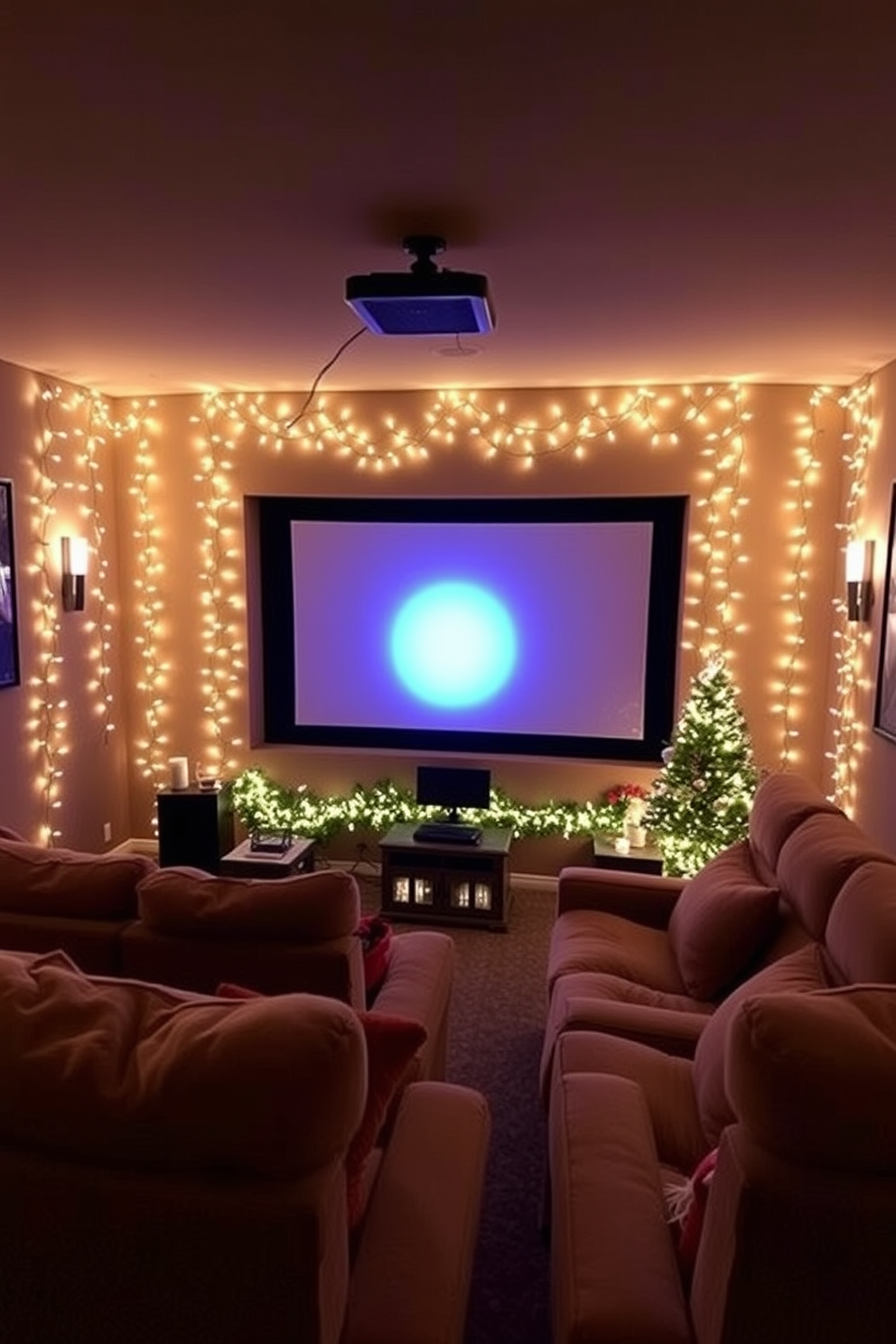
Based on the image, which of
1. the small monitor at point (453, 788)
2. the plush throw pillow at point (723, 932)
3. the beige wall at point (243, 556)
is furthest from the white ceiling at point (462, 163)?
the small monitor at point (453, 788)

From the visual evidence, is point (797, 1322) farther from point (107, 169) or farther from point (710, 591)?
point (710, 591)

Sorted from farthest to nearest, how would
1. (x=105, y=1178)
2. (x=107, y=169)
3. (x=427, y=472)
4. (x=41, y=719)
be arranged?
(x=427, y=472)
(x=41, y=719)
(x=107, y=169)
(x=105, y=1178)

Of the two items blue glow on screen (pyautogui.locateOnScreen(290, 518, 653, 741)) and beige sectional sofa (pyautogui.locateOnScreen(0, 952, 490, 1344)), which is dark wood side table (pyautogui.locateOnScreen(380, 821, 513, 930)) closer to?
blue glow on screen (pyautogui.locateOnScreen(290, 518, 653, 741))

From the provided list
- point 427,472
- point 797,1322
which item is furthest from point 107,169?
point 427,472

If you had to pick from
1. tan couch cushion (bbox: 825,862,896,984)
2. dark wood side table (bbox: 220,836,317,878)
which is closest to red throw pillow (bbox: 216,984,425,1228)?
tan couch cushion (bbox: 825,862,896,984)

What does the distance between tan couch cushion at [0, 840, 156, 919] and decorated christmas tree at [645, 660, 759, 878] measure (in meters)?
2.69

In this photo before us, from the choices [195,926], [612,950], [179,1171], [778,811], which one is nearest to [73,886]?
[195,926]

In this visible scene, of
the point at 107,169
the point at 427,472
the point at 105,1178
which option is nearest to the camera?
the point at 105,1178

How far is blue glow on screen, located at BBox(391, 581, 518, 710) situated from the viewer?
512 centimetres

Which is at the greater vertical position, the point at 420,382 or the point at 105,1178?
the point at 420,382

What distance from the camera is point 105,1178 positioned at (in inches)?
44.9

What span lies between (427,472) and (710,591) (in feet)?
5.62

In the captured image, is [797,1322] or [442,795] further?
[442,795]

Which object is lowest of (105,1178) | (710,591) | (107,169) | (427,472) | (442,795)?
(442,795)
